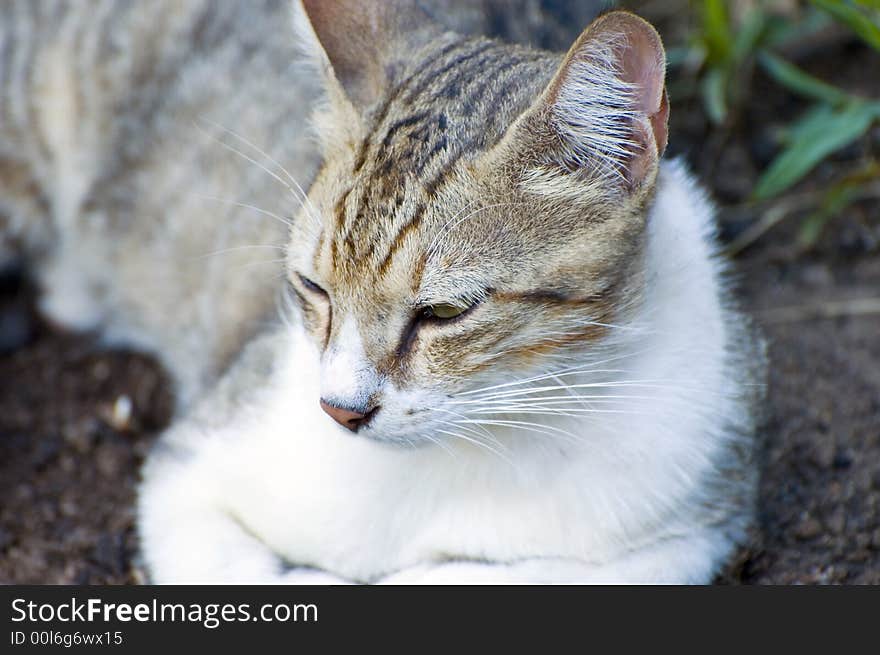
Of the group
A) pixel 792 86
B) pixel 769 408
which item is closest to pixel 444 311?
pixel 769 408

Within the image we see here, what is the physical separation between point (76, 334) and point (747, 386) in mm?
2841

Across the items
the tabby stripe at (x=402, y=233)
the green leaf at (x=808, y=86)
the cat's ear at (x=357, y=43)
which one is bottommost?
the green leaf at (x=808, y=86)

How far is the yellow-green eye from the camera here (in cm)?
253

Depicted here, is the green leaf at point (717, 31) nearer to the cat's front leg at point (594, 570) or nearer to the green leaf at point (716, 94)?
the green leaf at point (716, 94)

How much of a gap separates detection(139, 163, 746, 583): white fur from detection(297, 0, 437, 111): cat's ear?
2.30 ft

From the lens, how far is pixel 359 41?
2.96m

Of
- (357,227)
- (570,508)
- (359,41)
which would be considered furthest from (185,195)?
(570,508)

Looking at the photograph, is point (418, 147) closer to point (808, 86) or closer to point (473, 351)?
point (473, 351)

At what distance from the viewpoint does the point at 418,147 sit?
2.66m

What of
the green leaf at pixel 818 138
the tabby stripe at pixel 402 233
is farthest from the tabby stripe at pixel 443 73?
the green leaf at pixel 818 138

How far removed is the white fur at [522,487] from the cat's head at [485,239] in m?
0.21

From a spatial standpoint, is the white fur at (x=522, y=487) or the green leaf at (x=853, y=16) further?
the green leaf at (x=853, y=16)

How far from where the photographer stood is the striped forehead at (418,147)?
2.59 meters

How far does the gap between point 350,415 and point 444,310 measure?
0.32 m
